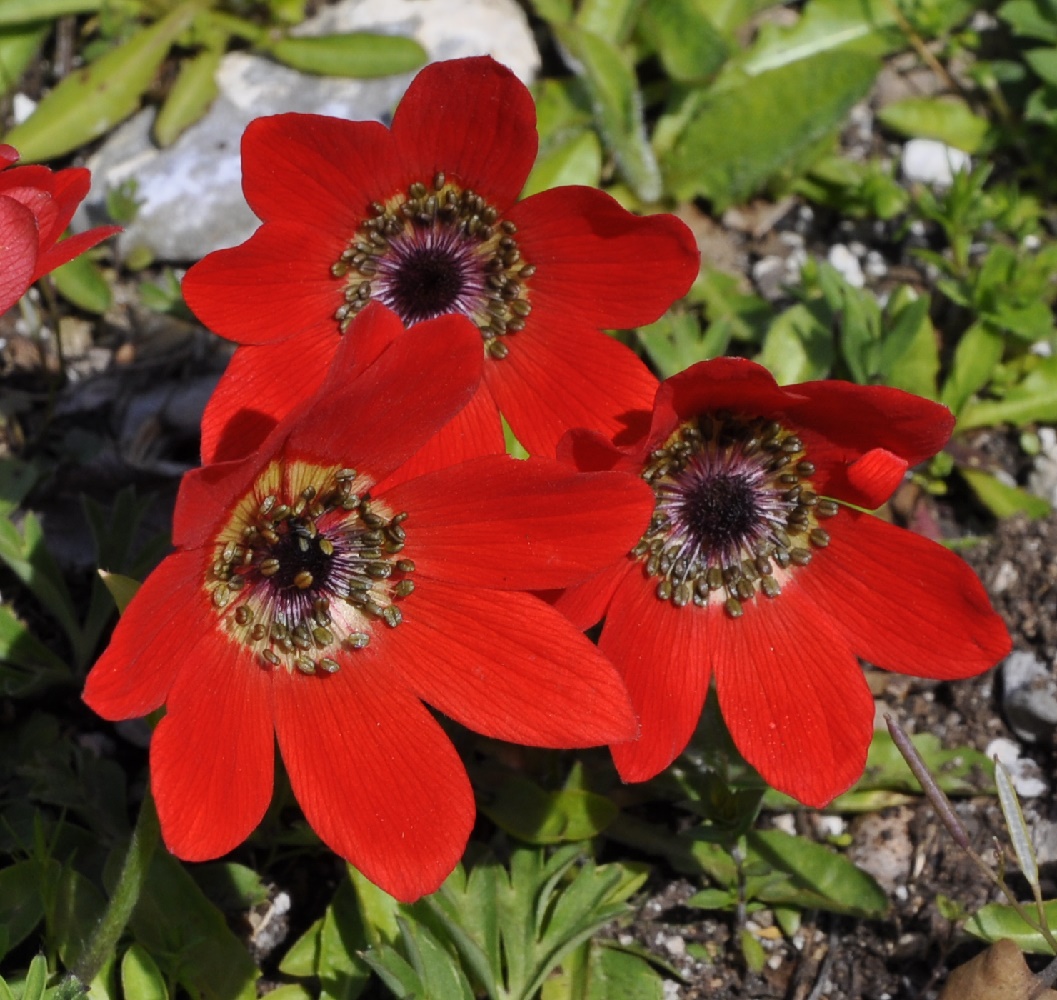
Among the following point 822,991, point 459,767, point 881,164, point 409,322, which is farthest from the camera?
point 881,164

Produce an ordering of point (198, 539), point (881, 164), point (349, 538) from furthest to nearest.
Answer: point (881, 164) < point (349, 538) < point (198, 539)

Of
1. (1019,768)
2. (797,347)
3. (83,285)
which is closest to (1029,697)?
(1019,768)

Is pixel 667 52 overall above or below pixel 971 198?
above

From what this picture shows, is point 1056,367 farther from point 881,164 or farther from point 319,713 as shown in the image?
point 319,713

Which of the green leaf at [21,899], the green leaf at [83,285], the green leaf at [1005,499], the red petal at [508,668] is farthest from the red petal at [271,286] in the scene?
the green leaf at [1005,499]

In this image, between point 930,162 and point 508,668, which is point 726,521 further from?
point 930,162

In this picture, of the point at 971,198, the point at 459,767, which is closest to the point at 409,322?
the point at 459,767

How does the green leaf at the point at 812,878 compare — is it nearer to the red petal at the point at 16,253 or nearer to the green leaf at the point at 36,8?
the red petal at the point at 16,253
